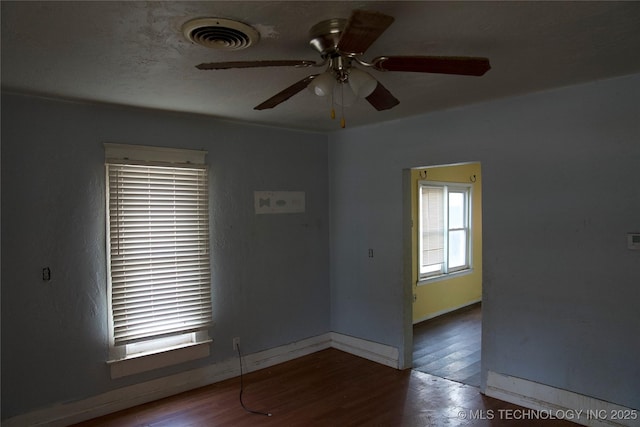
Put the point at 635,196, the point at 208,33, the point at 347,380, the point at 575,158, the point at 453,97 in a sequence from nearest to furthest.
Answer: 1. the point at 208,33
2. the point at 635,196
3. the point at 575,158
4. the point at 453,97
5. the point at 347,380

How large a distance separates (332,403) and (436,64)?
2702mm

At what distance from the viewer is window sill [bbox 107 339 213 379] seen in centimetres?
328

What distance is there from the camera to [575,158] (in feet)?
9.68

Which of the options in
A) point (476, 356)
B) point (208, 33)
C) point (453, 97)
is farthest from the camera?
point (476, 356)

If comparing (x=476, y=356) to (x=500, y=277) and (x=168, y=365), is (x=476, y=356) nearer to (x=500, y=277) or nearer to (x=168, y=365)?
(x=500, y=277)

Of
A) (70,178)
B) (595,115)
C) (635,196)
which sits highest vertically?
(595,115)

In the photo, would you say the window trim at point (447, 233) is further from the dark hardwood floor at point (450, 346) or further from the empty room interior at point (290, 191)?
the empty room interior at point (290, 191)

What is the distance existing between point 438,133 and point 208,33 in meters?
2.41

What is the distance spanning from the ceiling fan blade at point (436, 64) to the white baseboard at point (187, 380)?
3012 millimetres

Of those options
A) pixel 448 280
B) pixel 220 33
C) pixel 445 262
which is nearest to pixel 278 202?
pixel 220 33

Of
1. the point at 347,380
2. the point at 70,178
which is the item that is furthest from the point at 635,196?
the point at 70,178

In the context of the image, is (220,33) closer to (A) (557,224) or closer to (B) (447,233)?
(A) (557,224)

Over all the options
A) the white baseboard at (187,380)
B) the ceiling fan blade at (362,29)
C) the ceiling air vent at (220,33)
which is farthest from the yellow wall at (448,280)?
the ceiling fan blade at (362,29)

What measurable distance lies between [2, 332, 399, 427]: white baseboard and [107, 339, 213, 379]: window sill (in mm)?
127
